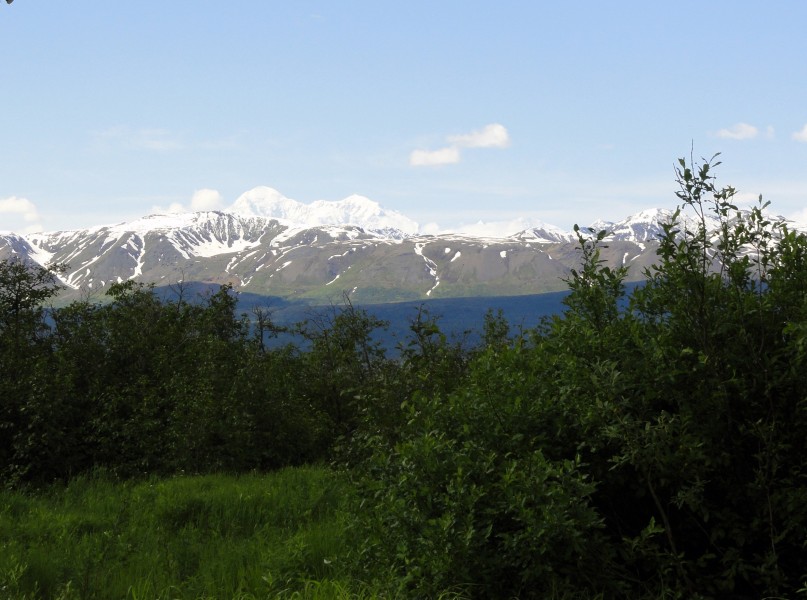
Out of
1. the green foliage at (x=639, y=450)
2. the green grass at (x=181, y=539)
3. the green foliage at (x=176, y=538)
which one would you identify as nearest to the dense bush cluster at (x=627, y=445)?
Result: the green foliage at (x=639, y=450)

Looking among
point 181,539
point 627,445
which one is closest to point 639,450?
point 627,445

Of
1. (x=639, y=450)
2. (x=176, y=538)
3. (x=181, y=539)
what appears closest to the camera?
(x=639, y=450)

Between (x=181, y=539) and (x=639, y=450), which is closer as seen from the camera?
(x=639, y=450)

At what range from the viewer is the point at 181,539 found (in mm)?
10070

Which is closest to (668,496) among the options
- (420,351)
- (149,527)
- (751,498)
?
(751,498)

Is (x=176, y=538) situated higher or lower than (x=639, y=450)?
lower

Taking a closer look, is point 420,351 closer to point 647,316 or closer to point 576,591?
point 647,316

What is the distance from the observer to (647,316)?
697 cm

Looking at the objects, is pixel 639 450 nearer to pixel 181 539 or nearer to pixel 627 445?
pixel 627 445

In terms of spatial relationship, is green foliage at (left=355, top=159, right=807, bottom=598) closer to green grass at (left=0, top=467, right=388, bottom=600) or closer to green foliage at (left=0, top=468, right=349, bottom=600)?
green grass at (left=0, top=467, right=388, bottom=600)

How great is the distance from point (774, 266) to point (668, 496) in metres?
2.47

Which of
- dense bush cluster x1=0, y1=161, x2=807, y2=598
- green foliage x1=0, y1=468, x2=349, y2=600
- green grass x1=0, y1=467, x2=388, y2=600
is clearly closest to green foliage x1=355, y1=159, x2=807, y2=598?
dense bush cluster x1=0, y1=161, x2=807, y2=598

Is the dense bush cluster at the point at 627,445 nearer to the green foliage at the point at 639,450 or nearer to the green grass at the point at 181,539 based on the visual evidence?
the green foliage at the point at 639,450

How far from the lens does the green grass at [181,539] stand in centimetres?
736
